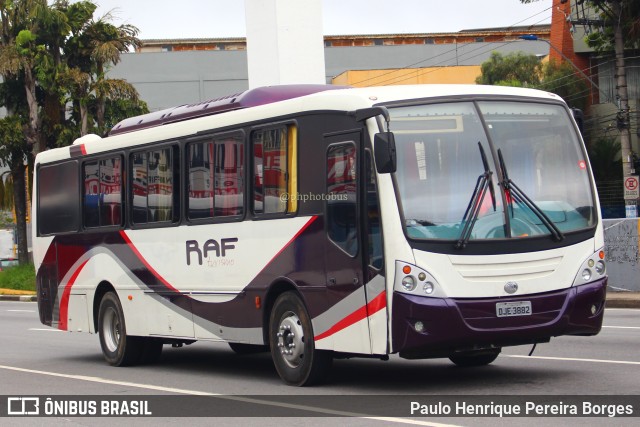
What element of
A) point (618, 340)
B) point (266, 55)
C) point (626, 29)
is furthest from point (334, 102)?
point (626, 29)

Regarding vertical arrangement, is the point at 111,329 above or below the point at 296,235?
below

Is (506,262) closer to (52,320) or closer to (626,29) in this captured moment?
(52,320)

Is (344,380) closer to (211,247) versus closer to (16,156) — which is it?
(211,247)

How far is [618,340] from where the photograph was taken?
15523 mm

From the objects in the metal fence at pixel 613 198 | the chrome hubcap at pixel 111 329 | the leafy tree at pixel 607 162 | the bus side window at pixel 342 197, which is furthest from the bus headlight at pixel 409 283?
the leafy tree at pixel 607 162

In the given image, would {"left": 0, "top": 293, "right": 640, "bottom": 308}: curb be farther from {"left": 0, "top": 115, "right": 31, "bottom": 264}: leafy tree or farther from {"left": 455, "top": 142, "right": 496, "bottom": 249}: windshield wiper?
{"left": 0, "top": 115, "right": 31, "bottom": 264}: leafy tree

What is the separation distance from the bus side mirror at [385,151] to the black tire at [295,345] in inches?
80.1

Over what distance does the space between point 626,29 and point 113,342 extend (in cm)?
2863

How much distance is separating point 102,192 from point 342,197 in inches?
245

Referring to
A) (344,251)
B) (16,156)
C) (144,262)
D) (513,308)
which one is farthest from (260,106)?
(16,156)

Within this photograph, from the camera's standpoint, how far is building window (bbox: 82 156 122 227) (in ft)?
52.8

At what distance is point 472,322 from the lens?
34.5 ft

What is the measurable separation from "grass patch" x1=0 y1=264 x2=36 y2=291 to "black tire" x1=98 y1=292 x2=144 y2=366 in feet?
98.0

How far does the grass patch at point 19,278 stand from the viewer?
4553cm
